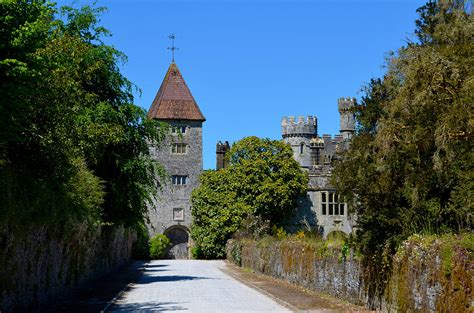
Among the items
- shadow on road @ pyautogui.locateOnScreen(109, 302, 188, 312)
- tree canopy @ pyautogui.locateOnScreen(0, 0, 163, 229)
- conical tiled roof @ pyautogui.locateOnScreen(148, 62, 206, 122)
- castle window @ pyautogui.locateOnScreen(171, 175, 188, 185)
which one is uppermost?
conical tiled roof @ pyautogui.locateOnScreen(148, 62, 206, 122)

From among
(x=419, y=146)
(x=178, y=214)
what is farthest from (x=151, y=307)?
(x=178, y=214)

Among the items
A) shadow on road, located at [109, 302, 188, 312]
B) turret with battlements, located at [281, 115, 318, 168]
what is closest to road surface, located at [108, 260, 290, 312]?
shadow on road, located at [109, 302, 188, 312]

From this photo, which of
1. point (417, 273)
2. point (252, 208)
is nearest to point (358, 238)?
point (417, 273)

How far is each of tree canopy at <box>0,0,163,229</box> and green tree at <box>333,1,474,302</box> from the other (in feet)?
21.6

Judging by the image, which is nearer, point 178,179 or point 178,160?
point 178,179

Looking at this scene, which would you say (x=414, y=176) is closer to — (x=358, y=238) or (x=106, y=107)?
(x=358, y=238)

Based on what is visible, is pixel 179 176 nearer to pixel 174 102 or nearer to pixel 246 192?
pixel 174 102

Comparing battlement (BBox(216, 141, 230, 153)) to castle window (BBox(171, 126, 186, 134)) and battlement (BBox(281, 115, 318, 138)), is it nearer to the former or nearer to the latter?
castle window (BBox(171, 126, 186, 134))

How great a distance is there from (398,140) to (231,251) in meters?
33.4

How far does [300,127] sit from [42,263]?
224 feet

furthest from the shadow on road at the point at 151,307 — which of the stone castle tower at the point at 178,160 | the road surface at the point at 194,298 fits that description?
the stone castle tower at the point at 178,160

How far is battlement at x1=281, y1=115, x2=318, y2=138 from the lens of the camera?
84750mm

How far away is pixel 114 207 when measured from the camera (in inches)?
1155

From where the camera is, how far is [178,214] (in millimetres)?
63281
